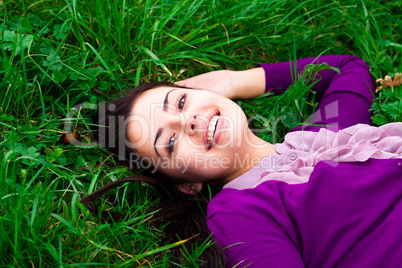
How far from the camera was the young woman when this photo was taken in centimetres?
212

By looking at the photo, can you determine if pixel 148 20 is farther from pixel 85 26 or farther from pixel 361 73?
pixel 361 73

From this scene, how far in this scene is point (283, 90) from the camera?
309cm

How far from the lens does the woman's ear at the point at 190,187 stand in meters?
2.57

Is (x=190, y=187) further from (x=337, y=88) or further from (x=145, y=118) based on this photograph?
(x=337, y=88)

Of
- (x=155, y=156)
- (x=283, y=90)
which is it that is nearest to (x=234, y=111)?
Answer: (x=155, y=156)

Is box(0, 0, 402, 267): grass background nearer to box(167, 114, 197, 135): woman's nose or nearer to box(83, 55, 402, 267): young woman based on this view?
box(83, 55, 402, 267): young woman

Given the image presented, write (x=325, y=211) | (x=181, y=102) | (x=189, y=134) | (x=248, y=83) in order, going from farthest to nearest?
(x=248, y=83) → (x=181, y=102) → (x=189, y=134) → (x=325, y=211)

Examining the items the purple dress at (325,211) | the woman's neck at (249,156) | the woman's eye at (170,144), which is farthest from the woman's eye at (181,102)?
the purple dress at (325,211)

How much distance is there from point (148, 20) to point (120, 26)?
9.0 inches

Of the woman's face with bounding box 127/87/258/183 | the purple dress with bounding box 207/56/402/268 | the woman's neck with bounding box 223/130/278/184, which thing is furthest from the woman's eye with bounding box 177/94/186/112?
the purple dress with bounding box 207/56/402/268

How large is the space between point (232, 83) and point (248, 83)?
122mm

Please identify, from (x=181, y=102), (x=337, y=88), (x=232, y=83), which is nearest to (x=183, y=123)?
(x=181, y=102)

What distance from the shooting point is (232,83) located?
9.84 feet

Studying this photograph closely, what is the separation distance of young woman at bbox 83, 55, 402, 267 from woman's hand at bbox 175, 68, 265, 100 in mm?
40
